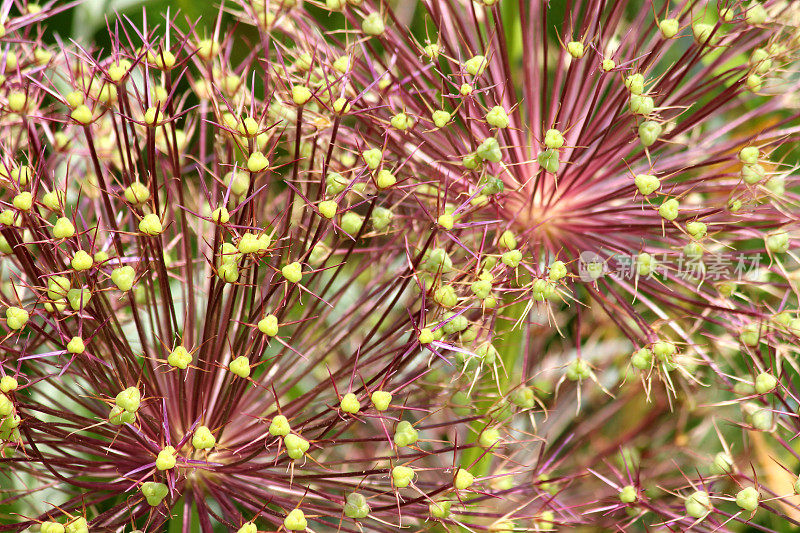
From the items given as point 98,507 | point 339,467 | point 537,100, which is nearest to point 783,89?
point 537,100

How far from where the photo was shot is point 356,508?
1.11 m

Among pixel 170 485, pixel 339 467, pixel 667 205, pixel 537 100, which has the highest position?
pixel 537 100

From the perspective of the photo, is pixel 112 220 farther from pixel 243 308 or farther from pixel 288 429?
pixel 288 429

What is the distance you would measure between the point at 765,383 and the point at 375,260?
664 millimetres

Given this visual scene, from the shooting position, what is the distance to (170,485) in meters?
1.08

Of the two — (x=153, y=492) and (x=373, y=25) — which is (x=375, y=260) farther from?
(x=153, y=492)

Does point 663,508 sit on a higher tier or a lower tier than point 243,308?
lower

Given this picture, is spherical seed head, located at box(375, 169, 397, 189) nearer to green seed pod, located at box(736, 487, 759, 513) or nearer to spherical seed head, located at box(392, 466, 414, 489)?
spherical seed head, located at box(392, 466, 414, 489)

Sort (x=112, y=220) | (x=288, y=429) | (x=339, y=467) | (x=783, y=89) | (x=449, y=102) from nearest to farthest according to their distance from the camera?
1. (x=288, y=429)
2. (x=112, y=220)
3. (x=449, y=102)
4. (x=339, y=467)
5. (x=783, y=89)

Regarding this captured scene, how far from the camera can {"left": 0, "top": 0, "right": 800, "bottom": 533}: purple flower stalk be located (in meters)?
1.12

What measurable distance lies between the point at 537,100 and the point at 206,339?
2.35 feet

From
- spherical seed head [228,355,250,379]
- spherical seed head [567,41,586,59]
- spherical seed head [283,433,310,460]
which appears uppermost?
spherical seed head [567,41,586,59]

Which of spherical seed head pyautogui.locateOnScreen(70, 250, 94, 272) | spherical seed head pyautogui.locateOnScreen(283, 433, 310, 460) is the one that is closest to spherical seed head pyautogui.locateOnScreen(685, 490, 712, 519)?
spherical seed head pyautogui.locateOnScreen(283, 433, 310, 460)

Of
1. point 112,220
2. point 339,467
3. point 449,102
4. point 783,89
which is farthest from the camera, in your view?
point 783,89
